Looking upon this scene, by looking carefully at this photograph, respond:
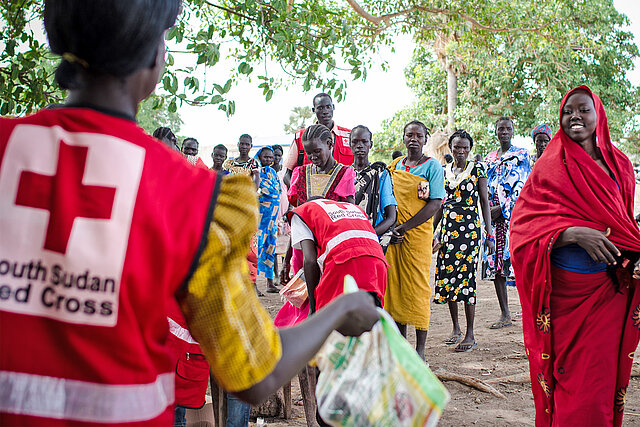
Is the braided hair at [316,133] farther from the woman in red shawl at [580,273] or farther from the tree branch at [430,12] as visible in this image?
the tree branch at [430,12]

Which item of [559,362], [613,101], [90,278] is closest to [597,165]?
[559,362]

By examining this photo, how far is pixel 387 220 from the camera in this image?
14.5 ft

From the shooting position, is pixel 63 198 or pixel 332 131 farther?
pixel 332 131

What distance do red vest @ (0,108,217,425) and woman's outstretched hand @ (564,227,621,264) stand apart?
245cm

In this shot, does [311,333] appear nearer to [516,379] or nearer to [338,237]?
[338,237]

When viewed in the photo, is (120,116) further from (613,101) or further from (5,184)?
(613,101)

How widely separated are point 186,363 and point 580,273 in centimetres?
212

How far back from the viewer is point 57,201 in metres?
0.98

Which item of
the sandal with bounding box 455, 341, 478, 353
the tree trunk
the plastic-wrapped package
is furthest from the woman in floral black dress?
the tree trunk

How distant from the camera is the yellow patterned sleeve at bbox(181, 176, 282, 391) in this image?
3.45 ft

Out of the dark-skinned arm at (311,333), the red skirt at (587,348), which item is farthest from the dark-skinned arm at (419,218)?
the dark-skinned arm at (311,333)

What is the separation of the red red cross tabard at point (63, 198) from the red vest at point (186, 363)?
5.95 feet

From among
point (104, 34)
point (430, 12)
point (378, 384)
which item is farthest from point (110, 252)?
point (430, 12)

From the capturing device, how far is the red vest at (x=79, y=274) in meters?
0.96
